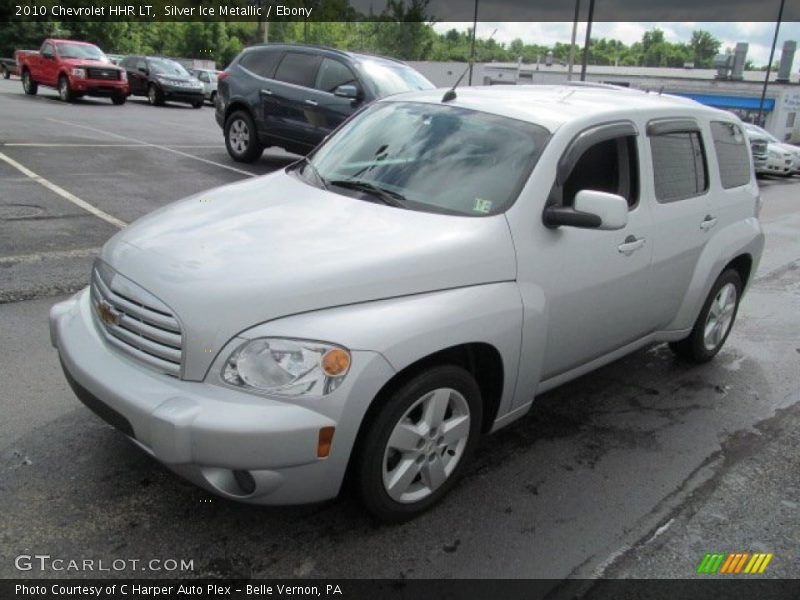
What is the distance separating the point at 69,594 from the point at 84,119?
51.6ft

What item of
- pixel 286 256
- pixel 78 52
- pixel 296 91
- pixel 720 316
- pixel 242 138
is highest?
pixel 78 52

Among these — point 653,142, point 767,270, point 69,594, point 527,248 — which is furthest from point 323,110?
point 69,594

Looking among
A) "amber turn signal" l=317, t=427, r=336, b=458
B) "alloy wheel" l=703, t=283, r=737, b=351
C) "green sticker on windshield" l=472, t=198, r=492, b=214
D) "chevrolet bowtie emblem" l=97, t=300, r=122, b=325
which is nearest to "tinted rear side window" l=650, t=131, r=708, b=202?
"alloy wheel" l=703, t=283, r=737, b=351

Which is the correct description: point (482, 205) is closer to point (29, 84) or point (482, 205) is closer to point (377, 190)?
point (377, 190)

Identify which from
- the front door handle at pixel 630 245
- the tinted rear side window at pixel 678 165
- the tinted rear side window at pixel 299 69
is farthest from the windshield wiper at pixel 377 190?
the tinted rear side window at pixel 299 69

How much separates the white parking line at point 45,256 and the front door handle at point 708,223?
4.73 metres

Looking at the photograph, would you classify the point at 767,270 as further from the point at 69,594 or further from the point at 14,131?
the point at 14,131

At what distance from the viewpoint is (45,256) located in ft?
19.6

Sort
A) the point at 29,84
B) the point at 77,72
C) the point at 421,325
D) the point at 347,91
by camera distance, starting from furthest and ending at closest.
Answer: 1. the point at 29,84
2. the point at 77,72
3. the point at 347,91
4. the point at 421,325

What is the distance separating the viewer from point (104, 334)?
2.89m

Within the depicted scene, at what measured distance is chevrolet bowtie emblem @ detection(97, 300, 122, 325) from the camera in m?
2.81

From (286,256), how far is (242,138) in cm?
917

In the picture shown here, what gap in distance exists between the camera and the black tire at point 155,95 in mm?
24125
